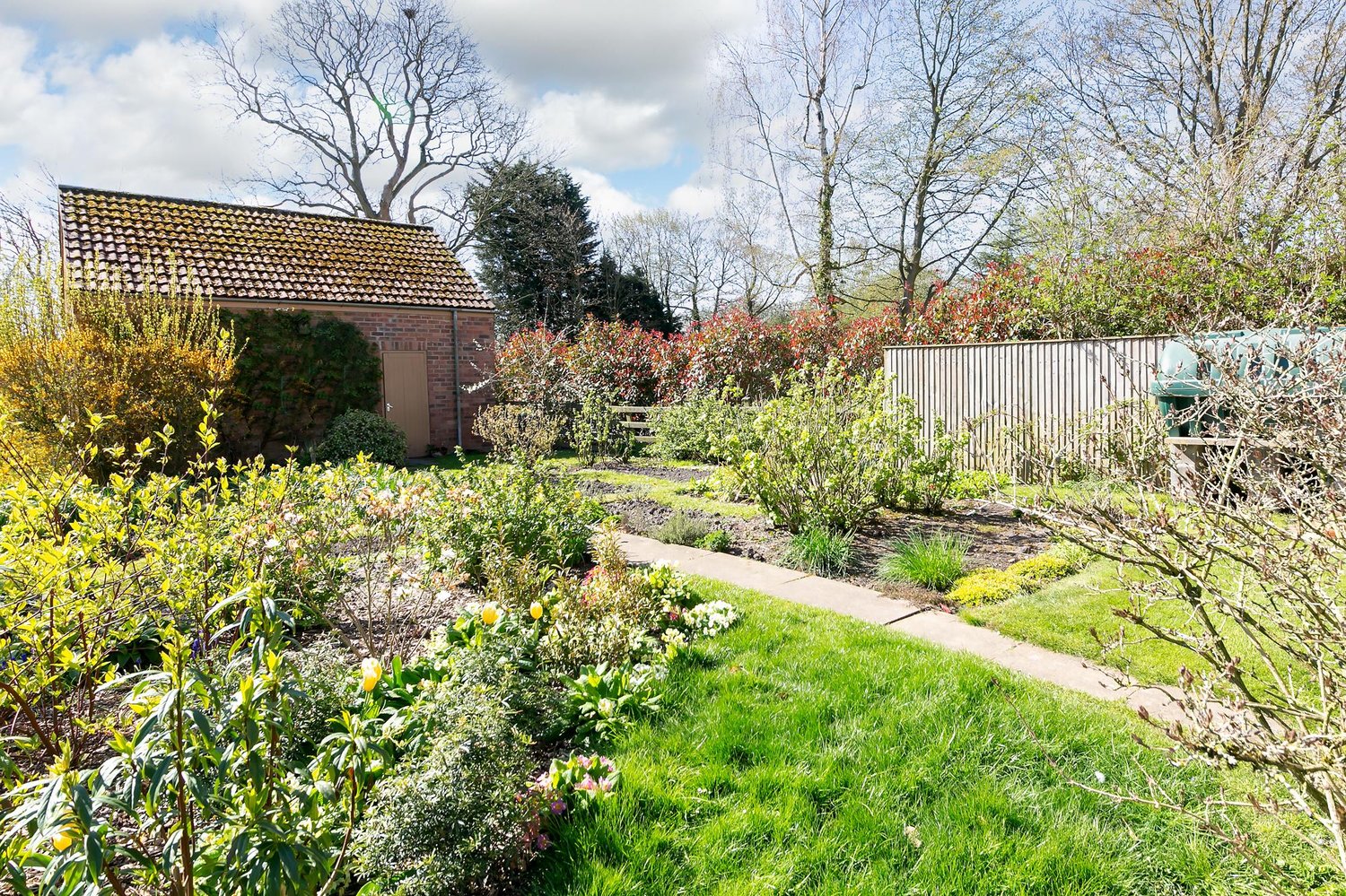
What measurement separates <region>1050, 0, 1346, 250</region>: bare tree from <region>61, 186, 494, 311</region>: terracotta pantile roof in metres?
12.4

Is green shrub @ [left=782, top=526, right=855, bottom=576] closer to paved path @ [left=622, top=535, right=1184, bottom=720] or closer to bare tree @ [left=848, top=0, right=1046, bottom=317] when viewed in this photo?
paved path @ [left=622, top=535, right=1184, bottom=720]

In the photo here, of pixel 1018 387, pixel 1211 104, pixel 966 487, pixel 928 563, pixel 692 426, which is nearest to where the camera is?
pixel 928 563

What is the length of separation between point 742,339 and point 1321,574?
12.2m

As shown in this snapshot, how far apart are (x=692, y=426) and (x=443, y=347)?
6.75 metres

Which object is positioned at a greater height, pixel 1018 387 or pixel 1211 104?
pixel 1211 104

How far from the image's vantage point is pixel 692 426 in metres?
11.6

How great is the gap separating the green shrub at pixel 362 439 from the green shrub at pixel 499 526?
8258 mm

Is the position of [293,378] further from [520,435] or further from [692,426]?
[692,426]

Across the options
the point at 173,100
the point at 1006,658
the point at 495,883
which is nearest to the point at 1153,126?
the point at 1006,658

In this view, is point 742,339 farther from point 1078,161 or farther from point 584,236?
point 584,236

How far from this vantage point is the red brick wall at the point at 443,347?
48.3 ft

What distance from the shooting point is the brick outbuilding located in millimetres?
13094

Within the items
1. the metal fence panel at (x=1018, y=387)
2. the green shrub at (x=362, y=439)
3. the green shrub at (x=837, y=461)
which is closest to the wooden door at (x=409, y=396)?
the green shrub at (x=362, y=439)

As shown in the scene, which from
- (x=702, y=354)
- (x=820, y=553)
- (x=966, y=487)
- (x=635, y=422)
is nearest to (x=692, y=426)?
(x=635, y=422)
